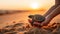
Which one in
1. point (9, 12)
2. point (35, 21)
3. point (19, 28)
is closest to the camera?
point (35, 21)

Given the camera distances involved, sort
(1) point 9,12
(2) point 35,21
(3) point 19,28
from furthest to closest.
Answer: (1) point 9,12 < (3) point 19,28 < (2) point 35,21

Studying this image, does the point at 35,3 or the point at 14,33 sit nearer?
the point at 14,33

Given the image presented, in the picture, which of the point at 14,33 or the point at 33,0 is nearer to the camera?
the point at 14,33

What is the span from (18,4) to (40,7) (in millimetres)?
349

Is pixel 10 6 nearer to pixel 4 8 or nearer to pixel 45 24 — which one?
pixel 4 8

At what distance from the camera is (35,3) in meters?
2.62

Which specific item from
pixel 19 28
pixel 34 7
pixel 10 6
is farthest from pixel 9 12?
pixel 19 28

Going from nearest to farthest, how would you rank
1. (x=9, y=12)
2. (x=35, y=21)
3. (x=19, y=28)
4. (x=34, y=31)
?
(x=34, y=31), (x=35, y=21), (x=19, y=28), (x=9, y=12)

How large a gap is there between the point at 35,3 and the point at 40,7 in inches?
4.0

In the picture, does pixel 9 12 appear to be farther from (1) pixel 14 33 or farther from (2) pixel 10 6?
(1) pixel 14 33

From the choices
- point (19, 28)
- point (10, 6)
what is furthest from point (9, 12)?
point (19, 28)

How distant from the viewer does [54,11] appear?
153 cm

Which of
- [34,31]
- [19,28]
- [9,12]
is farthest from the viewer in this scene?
[9,12]

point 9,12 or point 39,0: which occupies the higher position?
point 39,0
